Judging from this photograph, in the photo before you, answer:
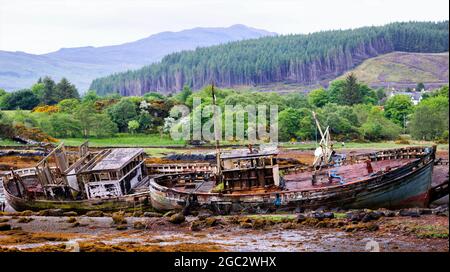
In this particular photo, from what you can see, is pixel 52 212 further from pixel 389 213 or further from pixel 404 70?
pixel 404 70

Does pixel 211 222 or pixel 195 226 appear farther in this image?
pixel 211 222

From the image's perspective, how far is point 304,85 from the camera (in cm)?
1969

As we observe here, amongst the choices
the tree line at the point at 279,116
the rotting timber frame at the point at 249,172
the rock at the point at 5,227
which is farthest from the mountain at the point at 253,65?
the rock at the point at 5,227

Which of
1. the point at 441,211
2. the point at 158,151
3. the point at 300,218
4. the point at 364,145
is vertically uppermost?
the point at 364,145

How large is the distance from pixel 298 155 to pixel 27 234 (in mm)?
8696

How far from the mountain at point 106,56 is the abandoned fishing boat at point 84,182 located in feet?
7.35

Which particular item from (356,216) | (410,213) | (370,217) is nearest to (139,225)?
(356,216)

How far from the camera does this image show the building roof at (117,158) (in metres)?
16.1

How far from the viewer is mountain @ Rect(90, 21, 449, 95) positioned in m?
18.7

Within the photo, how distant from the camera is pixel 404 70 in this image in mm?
18375

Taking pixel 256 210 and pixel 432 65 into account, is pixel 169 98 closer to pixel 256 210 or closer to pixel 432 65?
pixel 256 210

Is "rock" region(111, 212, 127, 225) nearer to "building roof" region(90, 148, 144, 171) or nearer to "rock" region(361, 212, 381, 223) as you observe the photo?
"building roof" region(90, 148, 144, 171)

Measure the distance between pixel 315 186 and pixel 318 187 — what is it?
0.50 ft

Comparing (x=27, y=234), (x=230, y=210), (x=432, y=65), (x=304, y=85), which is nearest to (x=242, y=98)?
(x=304, y=85)
